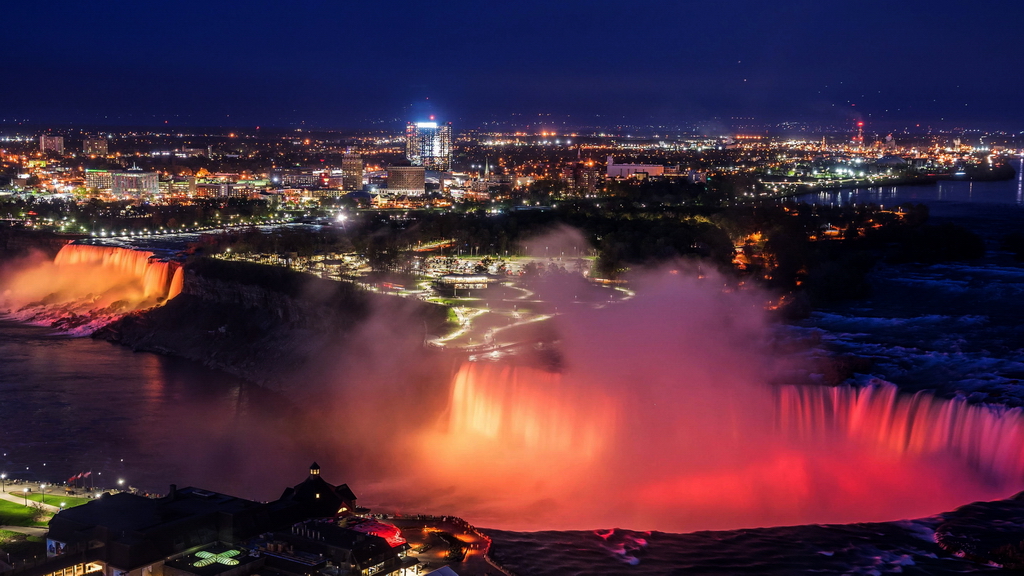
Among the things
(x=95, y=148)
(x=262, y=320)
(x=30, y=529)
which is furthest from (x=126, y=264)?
(x=95, y=148)

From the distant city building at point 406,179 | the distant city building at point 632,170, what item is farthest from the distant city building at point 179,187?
the distant city building at point 632,170

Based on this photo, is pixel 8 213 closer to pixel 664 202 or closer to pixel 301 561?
pixel 664 202

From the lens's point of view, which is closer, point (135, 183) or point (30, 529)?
point (30, 529)

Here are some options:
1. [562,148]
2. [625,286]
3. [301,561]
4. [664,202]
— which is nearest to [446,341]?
[625,286]

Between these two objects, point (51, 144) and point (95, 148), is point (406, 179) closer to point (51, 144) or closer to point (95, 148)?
point (95, 148)

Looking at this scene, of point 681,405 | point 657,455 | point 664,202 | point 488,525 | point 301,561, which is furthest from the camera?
point 664,202

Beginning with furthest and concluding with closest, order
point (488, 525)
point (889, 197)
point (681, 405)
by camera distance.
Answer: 1. point (889, 197)
2. point (681, 405)
3. point (488, 525)

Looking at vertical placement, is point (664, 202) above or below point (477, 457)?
above

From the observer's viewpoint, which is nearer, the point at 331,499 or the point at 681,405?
the point at 331,499
